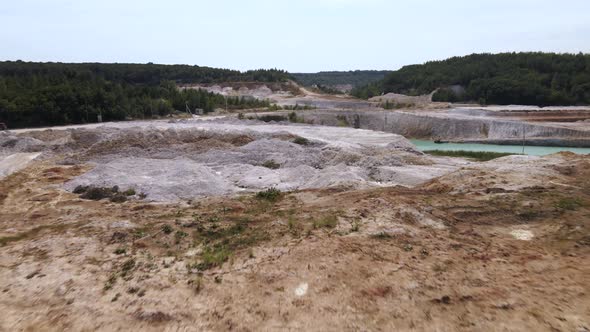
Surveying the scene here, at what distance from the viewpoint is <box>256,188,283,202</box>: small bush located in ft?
53.3

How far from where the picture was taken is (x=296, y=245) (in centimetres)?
1102

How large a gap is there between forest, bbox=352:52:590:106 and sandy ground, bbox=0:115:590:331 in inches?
1988

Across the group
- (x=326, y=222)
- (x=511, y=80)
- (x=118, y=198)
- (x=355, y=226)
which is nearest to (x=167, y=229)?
(x=326, y=222)

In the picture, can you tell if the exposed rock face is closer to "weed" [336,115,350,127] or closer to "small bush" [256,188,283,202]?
"weed" [336,115,350,127]

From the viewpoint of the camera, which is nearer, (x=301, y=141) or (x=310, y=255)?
(x=310, y=255)

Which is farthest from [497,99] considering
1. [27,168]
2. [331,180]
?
[27,168]

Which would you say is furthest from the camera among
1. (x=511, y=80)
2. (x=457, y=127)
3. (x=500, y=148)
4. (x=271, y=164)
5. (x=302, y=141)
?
(x=511, y=80)

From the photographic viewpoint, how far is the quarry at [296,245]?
8156mm

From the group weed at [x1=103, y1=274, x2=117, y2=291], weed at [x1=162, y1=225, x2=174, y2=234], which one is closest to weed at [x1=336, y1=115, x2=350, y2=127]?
weed at [x1=162, y1=225, x2=174, y2=234]

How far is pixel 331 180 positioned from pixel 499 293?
10229 mm

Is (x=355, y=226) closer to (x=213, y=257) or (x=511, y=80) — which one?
(x=213, y=257)

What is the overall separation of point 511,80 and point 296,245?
215 feet

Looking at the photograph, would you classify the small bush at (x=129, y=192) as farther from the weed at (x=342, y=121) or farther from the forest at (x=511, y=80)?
the forest at (x=511, y=80)

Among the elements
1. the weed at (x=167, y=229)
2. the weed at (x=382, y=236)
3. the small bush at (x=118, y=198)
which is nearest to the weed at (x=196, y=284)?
the weed at (x=167, y=229)
